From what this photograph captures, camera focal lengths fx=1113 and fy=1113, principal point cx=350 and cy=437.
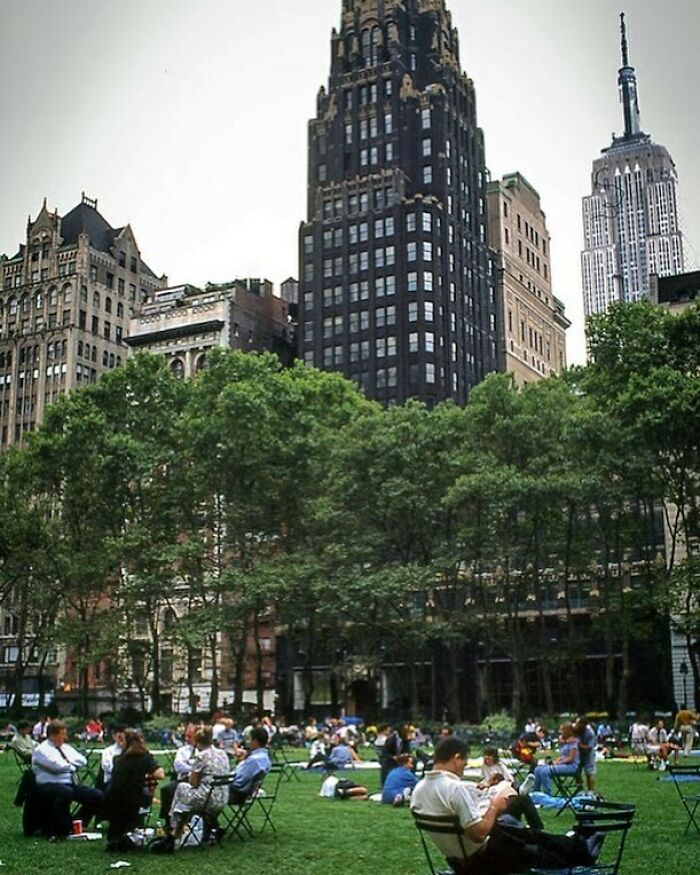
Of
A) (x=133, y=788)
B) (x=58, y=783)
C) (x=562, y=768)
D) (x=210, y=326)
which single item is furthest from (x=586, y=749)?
(x=210, y=326)

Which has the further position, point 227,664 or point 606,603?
point 227,664

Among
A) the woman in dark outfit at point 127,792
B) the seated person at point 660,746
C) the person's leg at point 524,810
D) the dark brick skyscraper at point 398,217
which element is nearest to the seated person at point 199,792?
the woman in dark outfit at point 127,792

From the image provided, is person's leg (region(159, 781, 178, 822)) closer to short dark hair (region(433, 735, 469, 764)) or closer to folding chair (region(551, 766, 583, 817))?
folding chair (region(551, 766, 583, 817))

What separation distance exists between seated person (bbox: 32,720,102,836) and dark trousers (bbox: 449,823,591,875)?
8035mm

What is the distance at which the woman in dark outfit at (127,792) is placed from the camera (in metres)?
15.3

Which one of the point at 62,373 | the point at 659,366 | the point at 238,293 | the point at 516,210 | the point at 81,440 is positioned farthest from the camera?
the point at 516,210

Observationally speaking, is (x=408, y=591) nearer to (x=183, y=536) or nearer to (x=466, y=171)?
(x=183, y=536)

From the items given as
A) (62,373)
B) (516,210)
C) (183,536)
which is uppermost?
(516,210)

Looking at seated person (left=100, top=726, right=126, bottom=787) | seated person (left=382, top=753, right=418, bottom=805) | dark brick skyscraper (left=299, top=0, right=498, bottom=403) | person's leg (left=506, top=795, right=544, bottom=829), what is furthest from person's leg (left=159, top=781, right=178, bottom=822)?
dark brick skyscraper (left=299, top=0, right=498, bottom=403)

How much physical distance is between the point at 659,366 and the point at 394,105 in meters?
70.2

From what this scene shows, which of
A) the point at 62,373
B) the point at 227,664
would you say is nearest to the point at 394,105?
the point at 62,373

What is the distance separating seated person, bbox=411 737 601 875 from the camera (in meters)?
9.36

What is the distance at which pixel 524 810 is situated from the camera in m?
13.9

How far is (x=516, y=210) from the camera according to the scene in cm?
Result: 13462
